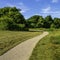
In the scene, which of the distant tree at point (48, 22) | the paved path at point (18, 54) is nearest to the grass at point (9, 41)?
the paved path at point (18, 54)

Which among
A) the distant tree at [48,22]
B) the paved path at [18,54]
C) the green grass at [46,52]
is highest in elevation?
the distant tree at [48,22]

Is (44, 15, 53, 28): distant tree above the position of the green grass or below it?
above

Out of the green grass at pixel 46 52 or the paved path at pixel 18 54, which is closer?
the paved path at pixel 18 54

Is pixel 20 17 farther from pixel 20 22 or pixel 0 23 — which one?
pixel 0 23

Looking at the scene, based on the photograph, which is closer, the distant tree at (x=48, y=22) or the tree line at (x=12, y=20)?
the tree line at (x=12, y=20)

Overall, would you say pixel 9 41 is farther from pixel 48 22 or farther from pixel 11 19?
pixel 48 22

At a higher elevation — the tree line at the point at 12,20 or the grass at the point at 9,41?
the tree line at the point at 12,20

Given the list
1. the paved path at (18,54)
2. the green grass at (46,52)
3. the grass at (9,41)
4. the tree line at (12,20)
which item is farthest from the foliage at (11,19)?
the paved path at (18,54)

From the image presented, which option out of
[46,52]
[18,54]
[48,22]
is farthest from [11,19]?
[18,54]

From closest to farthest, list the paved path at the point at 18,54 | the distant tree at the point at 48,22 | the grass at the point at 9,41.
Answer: the paved path at the point at 18,54 < the grass at the point at 9,41 < the distant tree at the point at 48,22

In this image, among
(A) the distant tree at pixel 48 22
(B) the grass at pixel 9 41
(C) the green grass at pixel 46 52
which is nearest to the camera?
(C) the green grass at pixel 46 52

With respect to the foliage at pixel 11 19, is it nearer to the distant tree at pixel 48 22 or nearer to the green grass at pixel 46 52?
the distant tree at pixel 48 22

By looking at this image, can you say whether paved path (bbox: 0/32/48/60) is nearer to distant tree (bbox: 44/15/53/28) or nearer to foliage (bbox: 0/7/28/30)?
foliage (bbox: 0/7/28/30)

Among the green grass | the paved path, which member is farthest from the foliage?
the paved path
